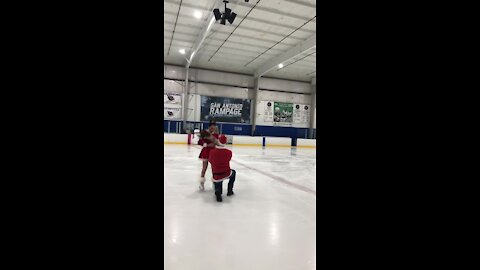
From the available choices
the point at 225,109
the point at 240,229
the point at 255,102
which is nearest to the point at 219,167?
the point at 240,229

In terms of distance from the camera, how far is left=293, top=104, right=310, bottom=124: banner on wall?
20078mm

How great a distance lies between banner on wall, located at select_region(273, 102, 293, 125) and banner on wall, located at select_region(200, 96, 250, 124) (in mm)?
2067

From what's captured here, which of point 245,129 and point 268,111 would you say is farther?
point 268,111

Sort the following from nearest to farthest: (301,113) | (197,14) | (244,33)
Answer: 1. (197,14)
2. (244,33)
3. (301,113)

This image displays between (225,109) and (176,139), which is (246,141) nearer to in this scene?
(225,109)

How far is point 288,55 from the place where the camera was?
A: 1412 cm

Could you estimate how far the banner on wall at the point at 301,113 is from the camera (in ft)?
65.9

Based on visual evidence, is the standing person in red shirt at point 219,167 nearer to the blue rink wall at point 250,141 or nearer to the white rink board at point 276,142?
the blue rink wall at point 250,141

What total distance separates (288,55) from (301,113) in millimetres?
6961
